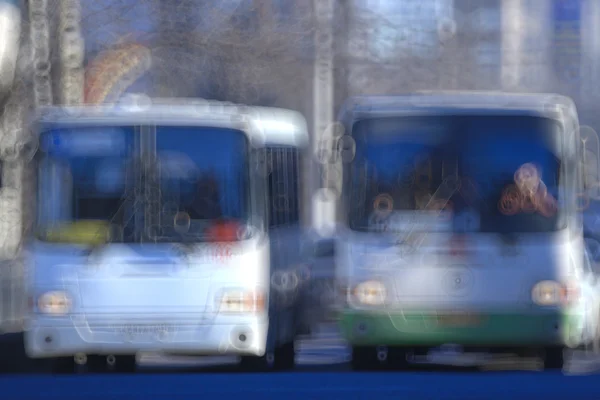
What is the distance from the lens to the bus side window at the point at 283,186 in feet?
45.2

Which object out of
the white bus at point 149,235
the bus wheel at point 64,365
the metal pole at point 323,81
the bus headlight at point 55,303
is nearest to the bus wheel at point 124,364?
the bus wheel at point 64,365

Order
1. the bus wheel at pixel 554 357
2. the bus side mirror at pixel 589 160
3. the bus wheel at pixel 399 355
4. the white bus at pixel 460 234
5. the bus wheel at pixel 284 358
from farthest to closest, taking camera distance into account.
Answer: the bus wheel at pixel 284 358 < the bus wheel at pixel 399 355 < the bus wheel at pixel 554 357 < the white bus at pixel 460 234 < the bus side mirror at pixel 589 160

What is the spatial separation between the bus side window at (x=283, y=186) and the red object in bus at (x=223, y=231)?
585mm

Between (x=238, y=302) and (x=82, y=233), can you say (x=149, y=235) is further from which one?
(x=238, y=302)

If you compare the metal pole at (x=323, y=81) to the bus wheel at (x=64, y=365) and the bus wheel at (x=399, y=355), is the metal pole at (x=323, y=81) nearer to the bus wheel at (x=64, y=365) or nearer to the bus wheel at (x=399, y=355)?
the bus wheel at (x=399, y=355)

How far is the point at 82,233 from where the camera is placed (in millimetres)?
12883

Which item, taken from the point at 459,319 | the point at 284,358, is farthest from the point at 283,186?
the point at 459,319

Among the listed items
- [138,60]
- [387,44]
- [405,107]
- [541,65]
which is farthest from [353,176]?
[541,65]

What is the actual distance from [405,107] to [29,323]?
143 inches

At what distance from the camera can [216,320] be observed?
12.7 meters

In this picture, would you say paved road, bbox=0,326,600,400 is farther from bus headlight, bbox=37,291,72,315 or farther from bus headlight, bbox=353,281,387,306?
bus headlight, bbox=37,291,72,315

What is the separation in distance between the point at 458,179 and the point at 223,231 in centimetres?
202

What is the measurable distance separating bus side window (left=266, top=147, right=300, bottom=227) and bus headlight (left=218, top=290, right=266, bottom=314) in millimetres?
844

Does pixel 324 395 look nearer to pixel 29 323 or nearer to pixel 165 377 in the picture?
pixel 165 377
